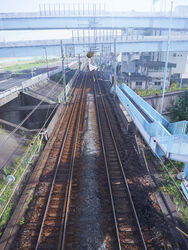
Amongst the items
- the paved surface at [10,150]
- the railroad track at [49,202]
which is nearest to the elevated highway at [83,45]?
the paved surface at [10,150]

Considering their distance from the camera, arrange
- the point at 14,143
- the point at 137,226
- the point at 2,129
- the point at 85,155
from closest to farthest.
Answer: the point at 137,226, the point at 85,155, the point at 14,143, the point at 2,129

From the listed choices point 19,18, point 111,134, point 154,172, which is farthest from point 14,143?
point 19,18

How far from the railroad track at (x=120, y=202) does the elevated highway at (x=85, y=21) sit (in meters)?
47.1

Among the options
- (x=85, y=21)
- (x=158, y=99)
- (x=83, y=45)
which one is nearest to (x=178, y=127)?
(x=158, y=99)

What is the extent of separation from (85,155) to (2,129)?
33.2 feet

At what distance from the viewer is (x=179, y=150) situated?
9383 millimetres

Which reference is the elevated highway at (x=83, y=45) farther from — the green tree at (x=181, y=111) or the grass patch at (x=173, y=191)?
the grass patch at (x=173, y=191)

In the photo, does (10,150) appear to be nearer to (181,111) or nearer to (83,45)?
(181,111)

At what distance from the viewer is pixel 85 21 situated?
172 ft

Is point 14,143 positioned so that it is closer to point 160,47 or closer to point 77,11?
point 160,47

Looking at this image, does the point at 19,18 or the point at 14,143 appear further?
the point at 19,18

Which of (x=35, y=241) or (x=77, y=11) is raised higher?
(x=77, y=11)

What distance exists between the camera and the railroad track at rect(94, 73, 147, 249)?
7.36 m

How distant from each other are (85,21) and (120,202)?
54819 mm
